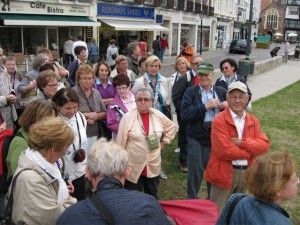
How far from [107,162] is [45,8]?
18.0 m

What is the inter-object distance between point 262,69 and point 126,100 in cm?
1688

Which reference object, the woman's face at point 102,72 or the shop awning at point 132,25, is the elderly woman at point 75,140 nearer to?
the woman's face at point 102,72

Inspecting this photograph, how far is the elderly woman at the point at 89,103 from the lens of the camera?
15.4 ft

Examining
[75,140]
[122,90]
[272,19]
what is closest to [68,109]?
[75,140]

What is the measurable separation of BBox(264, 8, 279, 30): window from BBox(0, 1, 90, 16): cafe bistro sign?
3169 inches

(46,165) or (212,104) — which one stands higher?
(212,104)

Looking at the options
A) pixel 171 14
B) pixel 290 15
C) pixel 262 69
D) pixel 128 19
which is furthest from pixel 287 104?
pixel 290 15

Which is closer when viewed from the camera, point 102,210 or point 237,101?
point 102,210

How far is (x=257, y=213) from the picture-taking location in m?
2.00

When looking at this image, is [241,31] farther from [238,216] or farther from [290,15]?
[238,216]

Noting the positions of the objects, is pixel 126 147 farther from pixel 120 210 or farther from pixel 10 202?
pixel 120 210

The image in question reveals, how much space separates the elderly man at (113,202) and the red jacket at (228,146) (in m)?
1.62

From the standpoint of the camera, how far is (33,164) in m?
2.40

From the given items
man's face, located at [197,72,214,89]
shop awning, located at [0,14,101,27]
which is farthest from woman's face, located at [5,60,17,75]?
shop awning, located at [0,14,101,27]
